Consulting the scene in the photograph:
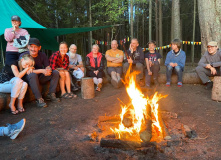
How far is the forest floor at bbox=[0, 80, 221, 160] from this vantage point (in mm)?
1845

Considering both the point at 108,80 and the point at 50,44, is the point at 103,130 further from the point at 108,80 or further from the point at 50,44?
the point at 50,44

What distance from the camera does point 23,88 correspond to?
10.6 ft

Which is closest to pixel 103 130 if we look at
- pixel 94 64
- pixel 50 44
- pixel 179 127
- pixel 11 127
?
pixel 179 127

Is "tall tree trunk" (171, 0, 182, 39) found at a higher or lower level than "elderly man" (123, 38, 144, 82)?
higher

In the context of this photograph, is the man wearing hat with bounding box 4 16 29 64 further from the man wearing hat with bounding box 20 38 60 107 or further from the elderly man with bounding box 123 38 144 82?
the elderly man with bounding box 123 38 144 82

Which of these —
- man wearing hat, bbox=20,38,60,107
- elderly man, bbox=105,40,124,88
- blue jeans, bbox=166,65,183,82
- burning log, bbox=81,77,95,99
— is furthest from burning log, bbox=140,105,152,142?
blue jeans, bbox=166,65,183,82

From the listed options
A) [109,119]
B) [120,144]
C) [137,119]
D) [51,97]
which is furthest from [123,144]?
[51,97]

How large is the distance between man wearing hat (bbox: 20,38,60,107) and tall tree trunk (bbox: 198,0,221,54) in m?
4.38

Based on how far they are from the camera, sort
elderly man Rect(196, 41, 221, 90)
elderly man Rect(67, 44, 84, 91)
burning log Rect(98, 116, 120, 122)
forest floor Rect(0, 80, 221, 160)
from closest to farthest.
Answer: forest floor Rect(0, 80, 221, 160) → burning log Rect(98, 116, 120, 122) → elderly man Rect(196, 41, 221, 90) → elderly man Rect(67, 44, 84, 91)

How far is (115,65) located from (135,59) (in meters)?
0.59

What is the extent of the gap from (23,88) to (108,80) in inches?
101

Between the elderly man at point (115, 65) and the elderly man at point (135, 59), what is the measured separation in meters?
0.19

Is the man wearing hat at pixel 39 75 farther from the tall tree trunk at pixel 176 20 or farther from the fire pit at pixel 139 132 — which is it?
the tall tree trunk at pixel 176 20

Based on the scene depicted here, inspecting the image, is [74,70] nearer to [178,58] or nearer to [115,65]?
[115,65]
